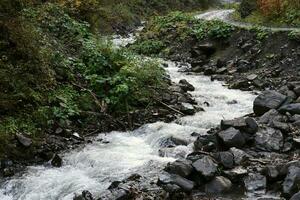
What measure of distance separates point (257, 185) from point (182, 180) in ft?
4.76

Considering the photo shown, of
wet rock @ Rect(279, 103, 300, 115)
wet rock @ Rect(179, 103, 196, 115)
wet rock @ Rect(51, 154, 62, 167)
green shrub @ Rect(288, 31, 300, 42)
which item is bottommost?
wet rock @ Rect(179, 103, 196, 115)

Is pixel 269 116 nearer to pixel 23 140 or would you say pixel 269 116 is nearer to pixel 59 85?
pixel 59 85

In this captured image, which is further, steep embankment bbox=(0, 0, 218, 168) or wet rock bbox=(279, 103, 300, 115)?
wet rock bbox=(279, 103, 300, 115)

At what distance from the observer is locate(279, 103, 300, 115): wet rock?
1206cm

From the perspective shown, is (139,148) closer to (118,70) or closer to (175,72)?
(118,70)

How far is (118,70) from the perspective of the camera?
1477cm

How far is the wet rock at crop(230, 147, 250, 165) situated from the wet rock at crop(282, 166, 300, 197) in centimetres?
130

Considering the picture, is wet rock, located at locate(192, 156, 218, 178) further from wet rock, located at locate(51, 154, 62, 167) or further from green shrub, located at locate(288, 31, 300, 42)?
green shrub, located at locate(288, 31, 300, 42)

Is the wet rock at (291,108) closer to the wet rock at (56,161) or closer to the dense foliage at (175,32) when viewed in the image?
the wet rock at (56,161)

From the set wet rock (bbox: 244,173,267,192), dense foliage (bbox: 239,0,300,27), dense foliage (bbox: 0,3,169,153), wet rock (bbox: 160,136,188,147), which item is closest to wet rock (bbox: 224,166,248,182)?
wet rock (bbox: 244,173,267,192)

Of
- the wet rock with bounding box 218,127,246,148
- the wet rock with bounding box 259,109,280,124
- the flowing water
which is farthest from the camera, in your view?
the wet rock with bounding box 259,109,280,124

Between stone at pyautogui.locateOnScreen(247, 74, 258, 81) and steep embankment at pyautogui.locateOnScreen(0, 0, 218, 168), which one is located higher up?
steep embankment at pyautogui.locateOnScreen(0, 0, 218, 168)

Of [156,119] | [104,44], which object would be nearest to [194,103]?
[156,119]

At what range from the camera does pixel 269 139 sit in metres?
10.8
